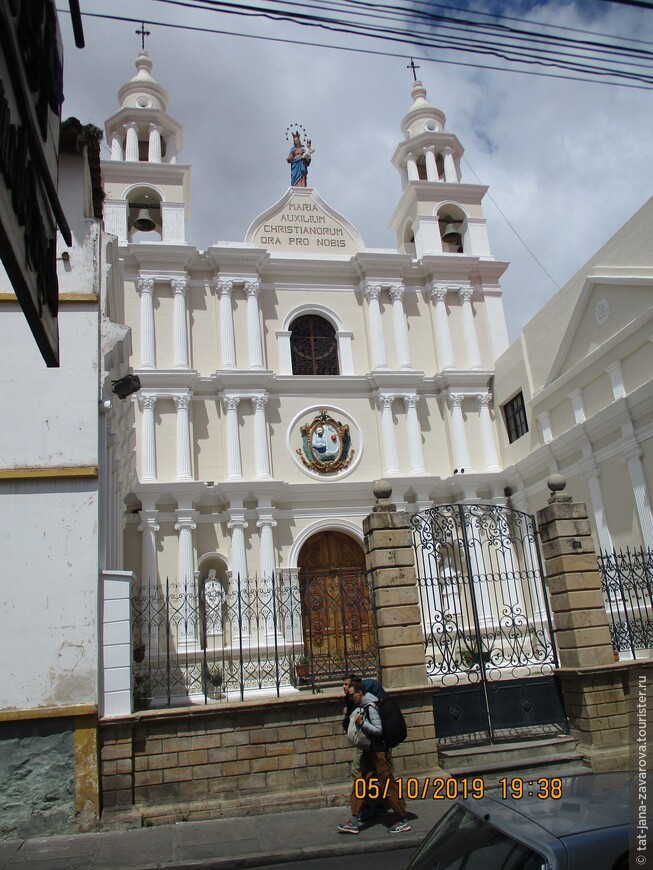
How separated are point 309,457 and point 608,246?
8.49m

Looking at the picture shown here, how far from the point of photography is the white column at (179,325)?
59.9ft

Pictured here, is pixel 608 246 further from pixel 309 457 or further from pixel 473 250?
pixel 309 457

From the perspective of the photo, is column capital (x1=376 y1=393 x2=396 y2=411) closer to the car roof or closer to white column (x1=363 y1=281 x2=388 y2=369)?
white column (x1=363 y1=281 x2=388 y2=369)

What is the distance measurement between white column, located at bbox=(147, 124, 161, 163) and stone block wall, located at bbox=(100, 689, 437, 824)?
1654cm

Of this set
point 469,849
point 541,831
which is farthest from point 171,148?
point 541,831

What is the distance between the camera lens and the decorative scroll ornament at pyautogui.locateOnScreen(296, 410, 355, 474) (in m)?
18.5

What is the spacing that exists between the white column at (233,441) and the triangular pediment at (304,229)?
483cm

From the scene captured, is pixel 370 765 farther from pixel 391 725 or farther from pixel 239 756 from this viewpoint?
pixel 239 756

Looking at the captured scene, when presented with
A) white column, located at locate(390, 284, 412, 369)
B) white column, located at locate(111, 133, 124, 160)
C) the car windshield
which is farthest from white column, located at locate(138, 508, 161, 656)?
the car windshield

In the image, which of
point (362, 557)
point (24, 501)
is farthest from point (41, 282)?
point (362, 557)

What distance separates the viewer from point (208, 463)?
59.0 ft

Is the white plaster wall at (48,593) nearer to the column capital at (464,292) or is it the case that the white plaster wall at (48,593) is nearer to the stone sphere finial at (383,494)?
the stone sphere finial at (383,494)

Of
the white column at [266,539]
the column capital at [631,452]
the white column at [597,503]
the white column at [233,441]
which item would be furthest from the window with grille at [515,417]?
the white column at [233,441]

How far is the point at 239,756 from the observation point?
26.9 feet
